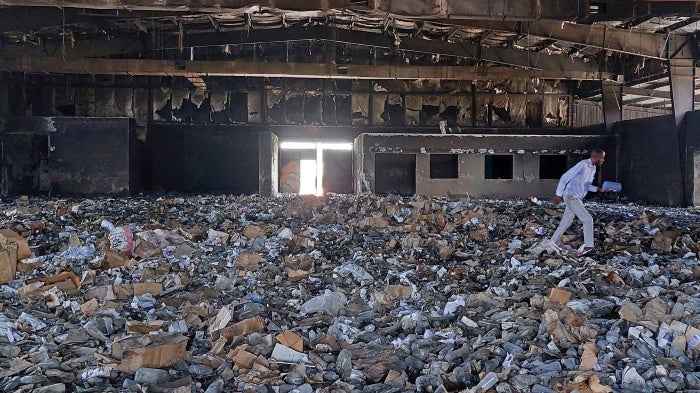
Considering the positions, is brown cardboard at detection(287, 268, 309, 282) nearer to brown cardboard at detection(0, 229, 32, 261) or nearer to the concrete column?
brown cardboard at detection(0, 229, 32, 261)

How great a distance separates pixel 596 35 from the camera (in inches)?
484

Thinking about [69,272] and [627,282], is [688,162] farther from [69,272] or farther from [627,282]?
[69,272]

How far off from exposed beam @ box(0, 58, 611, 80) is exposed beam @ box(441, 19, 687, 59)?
2561mm

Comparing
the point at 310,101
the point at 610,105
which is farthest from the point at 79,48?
the point at 610,105

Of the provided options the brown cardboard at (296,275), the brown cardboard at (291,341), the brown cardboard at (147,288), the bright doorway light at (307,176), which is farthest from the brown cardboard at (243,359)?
the bright doorway light at (307,176)

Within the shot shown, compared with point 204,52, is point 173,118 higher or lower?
lower

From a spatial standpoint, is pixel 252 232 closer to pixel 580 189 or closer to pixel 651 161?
pixel 580 189

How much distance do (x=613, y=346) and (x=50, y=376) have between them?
4070 mm

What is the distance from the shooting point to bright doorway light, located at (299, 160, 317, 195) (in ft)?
63.1

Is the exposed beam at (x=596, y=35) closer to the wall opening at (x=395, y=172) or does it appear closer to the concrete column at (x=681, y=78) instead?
the concrete column at (x=681, y=78)

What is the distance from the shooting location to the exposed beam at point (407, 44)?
Answer: 15016 millimetres

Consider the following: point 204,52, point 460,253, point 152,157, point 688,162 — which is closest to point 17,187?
point 152,157

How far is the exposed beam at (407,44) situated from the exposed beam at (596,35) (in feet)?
8.65

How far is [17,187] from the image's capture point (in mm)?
15500
